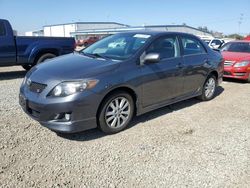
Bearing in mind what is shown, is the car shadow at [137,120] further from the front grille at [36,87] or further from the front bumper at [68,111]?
the front grille at [36,87]

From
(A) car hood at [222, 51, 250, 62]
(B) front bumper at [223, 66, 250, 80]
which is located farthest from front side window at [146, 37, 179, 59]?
(A) car hood at [222, 51, 250, 62]

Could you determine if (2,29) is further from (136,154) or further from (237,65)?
(237,65)

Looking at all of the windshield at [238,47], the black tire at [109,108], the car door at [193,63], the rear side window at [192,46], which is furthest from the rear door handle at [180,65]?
the windshield at [238,47]

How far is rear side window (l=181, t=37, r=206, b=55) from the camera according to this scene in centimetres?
545

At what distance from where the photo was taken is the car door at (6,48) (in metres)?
8.45

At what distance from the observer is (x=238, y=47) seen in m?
10.0

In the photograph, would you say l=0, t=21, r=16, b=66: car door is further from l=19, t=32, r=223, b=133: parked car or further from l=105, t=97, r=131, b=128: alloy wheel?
l=105, t=97, r=131, b=128: alloy wheel

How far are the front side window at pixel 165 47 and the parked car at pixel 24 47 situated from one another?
5.62 metres

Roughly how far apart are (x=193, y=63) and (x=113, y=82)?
2341 mm

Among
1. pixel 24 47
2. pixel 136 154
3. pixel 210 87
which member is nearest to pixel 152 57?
pixel 136 154

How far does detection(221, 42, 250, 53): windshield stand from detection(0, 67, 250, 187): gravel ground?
545cm

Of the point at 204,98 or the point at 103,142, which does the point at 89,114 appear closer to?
the point at 103,142

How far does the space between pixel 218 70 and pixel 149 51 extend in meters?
2.69

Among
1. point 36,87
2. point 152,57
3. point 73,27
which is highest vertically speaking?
point 152,57
